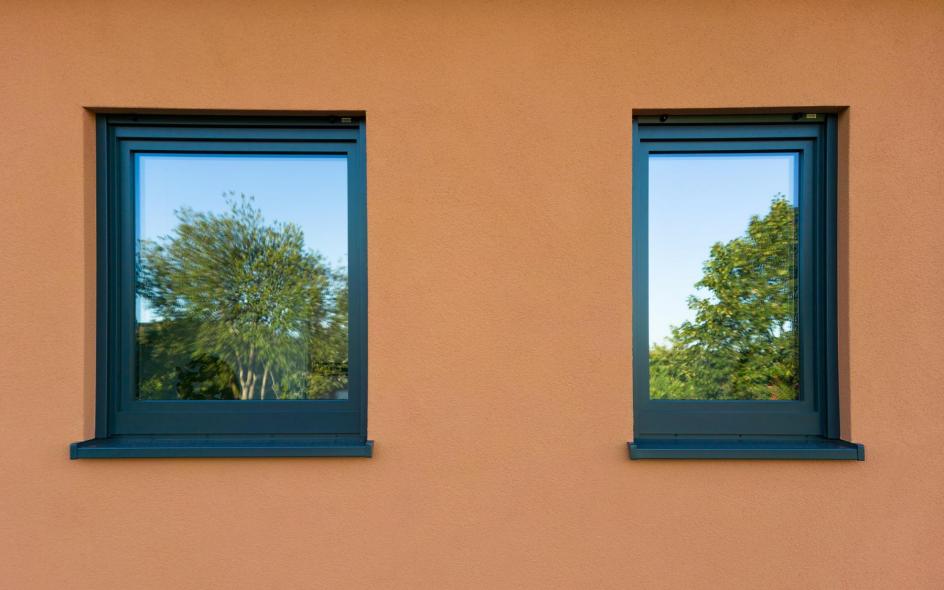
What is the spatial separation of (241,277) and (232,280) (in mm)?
47

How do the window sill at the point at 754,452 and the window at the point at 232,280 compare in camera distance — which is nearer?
the window sill at the point at 754,452

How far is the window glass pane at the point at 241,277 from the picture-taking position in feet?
7.14

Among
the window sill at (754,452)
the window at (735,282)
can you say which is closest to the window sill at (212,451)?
the window sill at (754,452)

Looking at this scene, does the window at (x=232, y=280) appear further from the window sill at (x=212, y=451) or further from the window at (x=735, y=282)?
the window at (x=735, y=282)

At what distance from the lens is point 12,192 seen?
1988 mm

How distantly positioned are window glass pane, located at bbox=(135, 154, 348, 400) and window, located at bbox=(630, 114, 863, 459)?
1.48 m

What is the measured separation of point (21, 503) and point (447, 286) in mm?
2107

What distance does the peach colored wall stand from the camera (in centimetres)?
198

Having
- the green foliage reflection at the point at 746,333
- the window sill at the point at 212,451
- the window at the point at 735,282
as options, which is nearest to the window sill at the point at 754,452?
the window at the point at 735,282

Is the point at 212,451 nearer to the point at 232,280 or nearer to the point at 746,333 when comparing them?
the point at 232,280

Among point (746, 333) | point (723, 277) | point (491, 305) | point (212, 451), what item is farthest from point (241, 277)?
point (746, 333)

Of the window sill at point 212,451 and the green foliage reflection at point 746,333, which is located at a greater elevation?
the green foliage reflection at point 746,333

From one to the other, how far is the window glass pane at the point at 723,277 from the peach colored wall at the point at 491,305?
251 millimetres

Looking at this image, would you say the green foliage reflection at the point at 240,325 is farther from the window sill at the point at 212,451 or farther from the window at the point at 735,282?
the window at the point at 735,282
